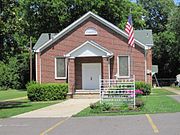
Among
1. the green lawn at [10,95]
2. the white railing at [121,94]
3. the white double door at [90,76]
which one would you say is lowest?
the green lawn at [10,95]

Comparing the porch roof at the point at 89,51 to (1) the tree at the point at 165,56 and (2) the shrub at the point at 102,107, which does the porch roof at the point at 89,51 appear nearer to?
(2) the shrub at the point at 102,107

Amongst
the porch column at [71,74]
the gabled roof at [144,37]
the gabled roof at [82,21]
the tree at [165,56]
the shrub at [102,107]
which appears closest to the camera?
the shrub at [102,107]

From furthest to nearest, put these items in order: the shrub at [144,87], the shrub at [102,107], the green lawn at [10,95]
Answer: the green lawn at [10,95]
the shrub at [144,87]
the shrub at [102,107]

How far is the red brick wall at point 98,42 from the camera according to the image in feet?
125

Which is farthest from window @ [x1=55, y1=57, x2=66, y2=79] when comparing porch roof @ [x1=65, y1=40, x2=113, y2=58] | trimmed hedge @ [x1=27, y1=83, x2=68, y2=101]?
trimmed hedge @ [x1=27, y1=83, x2=68, y2=101]

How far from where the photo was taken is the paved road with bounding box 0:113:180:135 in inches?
525

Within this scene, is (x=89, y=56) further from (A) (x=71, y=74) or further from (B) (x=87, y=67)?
(A) (x=71, y=74)

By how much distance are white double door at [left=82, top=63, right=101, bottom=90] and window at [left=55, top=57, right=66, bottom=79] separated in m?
1.91

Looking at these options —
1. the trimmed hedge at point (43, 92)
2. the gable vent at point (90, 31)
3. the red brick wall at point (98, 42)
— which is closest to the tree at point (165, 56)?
the red brick wall at point (98, 42)

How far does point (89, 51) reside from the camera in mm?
36875

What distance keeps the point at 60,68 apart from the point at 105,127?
2444cm

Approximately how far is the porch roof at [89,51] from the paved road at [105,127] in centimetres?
1886

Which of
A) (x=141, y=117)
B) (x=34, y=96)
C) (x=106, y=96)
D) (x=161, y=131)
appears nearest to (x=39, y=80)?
(x=34, y=96)

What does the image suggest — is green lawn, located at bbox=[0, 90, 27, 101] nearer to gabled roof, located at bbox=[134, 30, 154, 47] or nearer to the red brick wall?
the red brick wall
